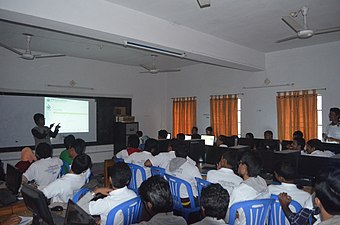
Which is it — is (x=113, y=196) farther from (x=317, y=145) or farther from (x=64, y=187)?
(x=317, y=145)

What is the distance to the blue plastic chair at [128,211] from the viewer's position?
202 cm

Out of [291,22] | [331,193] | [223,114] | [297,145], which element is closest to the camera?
[331,193]

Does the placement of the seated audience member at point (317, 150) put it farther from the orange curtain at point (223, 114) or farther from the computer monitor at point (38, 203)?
the computer monitor at point (38, 203)

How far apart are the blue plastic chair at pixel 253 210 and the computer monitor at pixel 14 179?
2018 millimetres

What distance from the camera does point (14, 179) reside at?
105 inches

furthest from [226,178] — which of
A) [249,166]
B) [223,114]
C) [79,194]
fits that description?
[223,114]

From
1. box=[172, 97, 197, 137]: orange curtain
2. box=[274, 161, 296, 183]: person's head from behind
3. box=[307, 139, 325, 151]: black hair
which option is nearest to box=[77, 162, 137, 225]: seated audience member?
box=[274, 161, 296, 183]: person's head from behind

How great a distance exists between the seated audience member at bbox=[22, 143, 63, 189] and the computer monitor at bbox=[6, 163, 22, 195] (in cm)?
33

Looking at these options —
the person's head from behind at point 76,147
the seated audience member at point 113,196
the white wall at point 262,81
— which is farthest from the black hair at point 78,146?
the white wall at point 262,81

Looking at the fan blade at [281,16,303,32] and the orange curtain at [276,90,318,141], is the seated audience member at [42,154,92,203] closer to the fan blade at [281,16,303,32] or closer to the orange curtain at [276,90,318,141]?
the fan blade at [281,16,303,32]

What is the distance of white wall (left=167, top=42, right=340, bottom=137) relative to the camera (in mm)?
5754

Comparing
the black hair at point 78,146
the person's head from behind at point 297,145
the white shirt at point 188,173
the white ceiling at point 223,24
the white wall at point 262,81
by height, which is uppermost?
the white ceiling at point 223,24

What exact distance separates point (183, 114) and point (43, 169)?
5707 mm

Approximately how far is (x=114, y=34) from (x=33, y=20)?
101 cm
